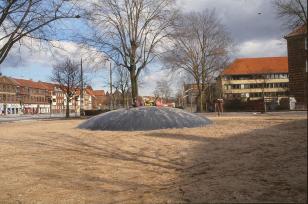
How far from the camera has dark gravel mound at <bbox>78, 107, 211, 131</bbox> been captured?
21.6 meters

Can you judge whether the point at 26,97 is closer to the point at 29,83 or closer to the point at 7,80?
the point at 29,83

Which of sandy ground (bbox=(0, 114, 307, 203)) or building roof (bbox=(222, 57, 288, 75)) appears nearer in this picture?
sandy ground (bbox=(0, 114, 307, 203))

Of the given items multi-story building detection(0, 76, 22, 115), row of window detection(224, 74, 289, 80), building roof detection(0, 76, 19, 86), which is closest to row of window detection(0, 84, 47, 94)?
multi-story building detection(0, 76, 22, 115)

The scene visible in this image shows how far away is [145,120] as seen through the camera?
72.6ft

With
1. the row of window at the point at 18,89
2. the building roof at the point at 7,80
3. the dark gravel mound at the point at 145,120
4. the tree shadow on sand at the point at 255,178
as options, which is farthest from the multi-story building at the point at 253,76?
the tree shadow on sand at the point at 255,178

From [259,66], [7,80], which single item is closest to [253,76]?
[259,66]

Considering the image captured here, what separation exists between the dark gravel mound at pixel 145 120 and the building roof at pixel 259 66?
104702 millimetres

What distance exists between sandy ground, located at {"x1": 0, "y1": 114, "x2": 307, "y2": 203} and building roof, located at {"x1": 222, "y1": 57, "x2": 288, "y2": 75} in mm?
116062

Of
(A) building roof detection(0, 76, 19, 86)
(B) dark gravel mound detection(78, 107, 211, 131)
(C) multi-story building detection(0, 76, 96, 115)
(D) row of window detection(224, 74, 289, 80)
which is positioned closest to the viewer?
(B) dark gravel mound detection(78, 107, 211, 131)

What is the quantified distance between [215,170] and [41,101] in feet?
516

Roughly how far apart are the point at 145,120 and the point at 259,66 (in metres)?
111

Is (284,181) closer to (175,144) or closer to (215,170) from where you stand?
(215,170)

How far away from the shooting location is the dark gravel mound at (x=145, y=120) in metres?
21.6

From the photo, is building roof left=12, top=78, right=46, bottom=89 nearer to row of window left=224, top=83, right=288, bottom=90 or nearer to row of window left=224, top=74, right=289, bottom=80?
row of window left=224, top=83, right=288, bottom=90
